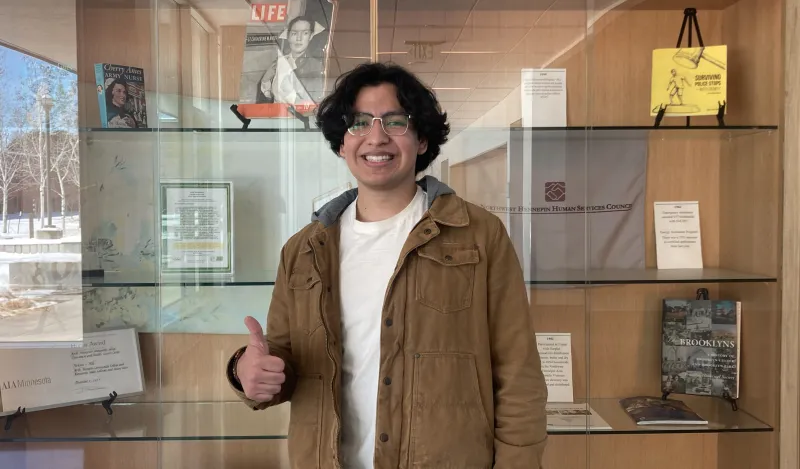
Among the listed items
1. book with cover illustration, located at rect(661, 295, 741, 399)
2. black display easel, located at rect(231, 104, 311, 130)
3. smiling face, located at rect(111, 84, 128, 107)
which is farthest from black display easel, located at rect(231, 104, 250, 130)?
book with cover illustration, located at rect(661, 295, 741, 399)

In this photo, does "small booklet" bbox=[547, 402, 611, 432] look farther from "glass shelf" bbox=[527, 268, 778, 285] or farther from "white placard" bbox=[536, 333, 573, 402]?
"glass shelf" bbox=[527, 268, 778, 285]

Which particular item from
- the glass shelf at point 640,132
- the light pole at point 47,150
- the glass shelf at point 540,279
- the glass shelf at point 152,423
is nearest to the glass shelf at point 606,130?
the glass shelf at point 640,132

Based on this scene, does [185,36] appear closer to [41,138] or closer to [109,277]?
[41,138]

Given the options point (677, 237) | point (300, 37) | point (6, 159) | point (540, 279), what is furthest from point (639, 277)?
point (6, 159)

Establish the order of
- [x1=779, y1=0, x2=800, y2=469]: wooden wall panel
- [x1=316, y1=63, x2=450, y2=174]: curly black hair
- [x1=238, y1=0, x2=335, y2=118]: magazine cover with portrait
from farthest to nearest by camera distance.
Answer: [x1=238, y1=0, x2=335, y2=118]: magazine cover with portrait, [x1=779, y1=0, x2=800, y2=469]: wooden wall panel, [x1=316, y1=63, x2=450, y2=174]: curly black hair

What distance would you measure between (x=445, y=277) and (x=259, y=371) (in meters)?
0.45

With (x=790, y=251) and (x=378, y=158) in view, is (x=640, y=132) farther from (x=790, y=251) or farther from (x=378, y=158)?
(x=378, y=158)

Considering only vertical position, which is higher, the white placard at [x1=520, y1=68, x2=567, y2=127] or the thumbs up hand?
the white placard at [x1=520, y1=68, x2=567, y2=127]

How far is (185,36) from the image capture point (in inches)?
81.7

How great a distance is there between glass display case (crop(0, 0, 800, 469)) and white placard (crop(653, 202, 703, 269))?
0.08 metres

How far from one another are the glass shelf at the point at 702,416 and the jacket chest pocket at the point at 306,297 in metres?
1.07

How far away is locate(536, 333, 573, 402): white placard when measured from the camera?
7.01ft

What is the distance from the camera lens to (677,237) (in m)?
2.30

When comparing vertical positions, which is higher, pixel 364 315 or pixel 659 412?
pixel 364 315
